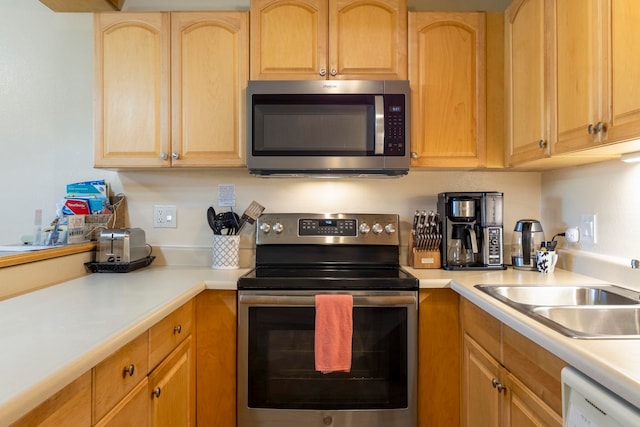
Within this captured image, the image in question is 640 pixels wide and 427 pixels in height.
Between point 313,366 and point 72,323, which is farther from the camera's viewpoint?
point 313,366

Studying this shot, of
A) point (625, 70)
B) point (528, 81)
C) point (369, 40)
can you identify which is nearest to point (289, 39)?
point (369, 40)

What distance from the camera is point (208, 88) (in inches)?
75.3

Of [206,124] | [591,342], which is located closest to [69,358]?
[591,342]

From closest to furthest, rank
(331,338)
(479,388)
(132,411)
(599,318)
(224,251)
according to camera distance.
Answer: (132,411)
(599,318)
(479,388)
(331,338)
(224,251)

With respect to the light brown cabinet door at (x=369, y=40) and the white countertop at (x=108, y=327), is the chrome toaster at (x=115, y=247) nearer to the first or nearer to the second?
the white countertop at (x=108, y=327)

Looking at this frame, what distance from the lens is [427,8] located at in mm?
2176

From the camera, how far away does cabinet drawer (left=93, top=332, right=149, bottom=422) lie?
3.11 feet

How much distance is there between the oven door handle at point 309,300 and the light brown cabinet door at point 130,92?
0.79 m

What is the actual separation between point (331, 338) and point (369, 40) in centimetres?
136

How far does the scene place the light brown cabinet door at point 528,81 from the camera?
1552 mm

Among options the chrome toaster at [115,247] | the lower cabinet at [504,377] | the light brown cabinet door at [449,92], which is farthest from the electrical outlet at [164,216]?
the lower cabinet at [504,377]

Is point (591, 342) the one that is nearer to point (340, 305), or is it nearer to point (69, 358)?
point (340, 305)

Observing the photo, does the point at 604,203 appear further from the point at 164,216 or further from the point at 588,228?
the point at 164,216

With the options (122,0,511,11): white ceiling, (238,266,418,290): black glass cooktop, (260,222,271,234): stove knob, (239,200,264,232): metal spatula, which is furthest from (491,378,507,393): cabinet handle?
(122,0,511,11): white ceiling
